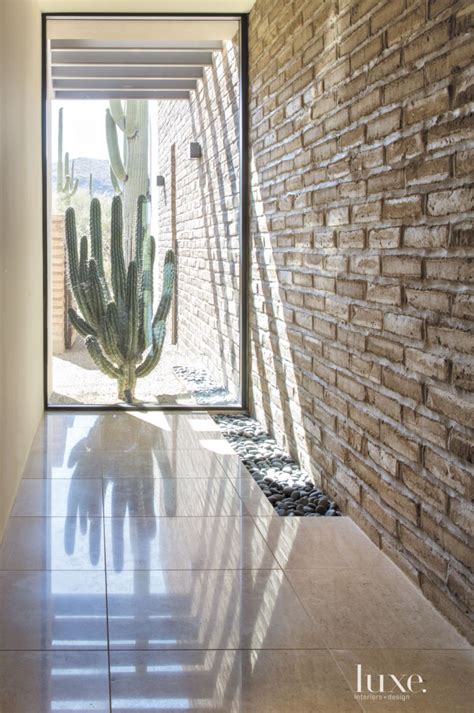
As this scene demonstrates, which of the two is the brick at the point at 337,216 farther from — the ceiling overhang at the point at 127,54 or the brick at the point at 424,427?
the ceiling overhang at the point at 127,54

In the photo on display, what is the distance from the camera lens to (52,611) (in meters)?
3.00

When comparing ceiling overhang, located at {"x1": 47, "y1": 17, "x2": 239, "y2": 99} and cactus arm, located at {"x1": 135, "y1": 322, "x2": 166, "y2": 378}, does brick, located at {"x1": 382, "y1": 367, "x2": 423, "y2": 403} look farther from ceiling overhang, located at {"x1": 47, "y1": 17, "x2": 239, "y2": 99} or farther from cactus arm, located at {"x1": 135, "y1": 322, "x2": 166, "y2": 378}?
ceiling overhang, located at {"x1": 47, "y1": 17, "x2": 239, "y2": 99}

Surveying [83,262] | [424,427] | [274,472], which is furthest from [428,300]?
[83,262]

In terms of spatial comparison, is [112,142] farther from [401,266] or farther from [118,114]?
[401,266]

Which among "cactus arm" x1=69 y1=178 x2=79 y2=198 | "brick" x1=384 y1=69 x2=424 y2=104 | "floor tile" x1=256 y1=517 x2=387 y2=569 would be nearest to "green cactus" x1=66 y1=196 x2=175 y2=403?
"cactus arm" x1=69 y1=178 x2=79 y2=198

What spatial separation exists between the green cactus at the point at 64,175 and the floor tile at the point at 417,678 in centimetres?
480

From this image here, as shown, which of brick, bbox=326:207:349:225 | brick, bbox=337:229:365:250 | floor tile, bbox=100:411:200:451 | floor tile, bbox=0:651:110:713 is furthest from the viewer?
floor tile, bbox=100:411:200:451

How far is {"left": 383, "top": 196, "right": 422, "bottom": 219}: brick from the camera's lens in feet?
10.4

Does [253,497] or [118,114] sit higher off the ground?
[118,114]

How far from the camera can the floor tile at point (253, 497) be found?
166 inches

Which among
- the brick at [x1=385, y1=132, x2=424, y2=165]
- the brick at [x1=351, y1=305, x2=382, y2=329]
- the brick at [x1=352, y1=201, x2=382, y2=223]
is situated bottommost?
the brick at [x1=351, y1=305, x2=382, y2=329]

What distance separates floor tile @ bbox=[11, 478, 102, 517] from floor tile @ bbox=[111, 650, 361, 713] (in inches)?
60.7

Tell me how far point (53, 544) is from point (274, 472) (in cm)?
168

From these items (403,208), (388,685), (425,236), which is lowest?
(388,685)
